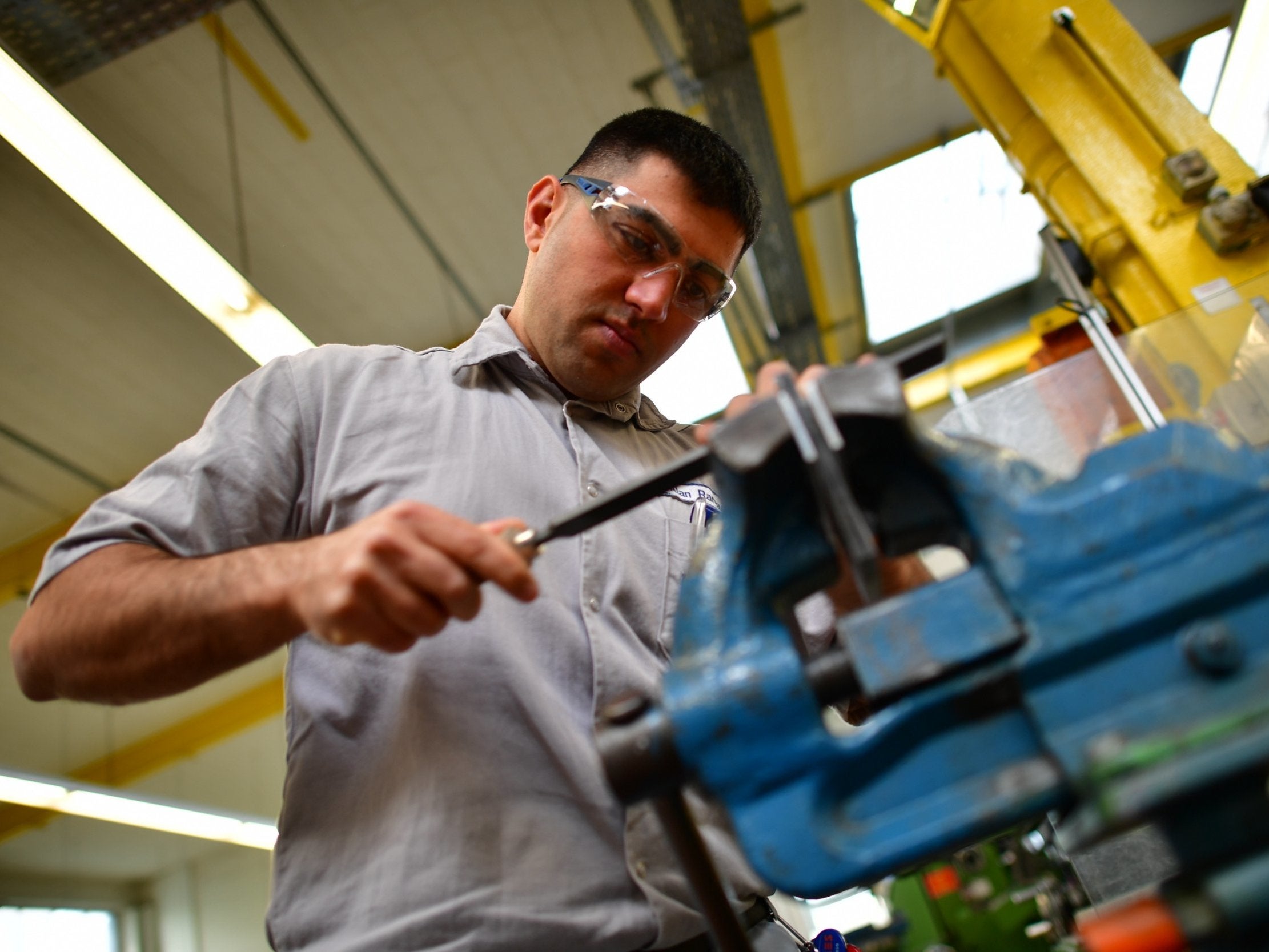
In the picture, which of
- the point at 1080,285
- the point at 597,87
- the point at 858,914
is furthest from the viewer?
the point at 858,914

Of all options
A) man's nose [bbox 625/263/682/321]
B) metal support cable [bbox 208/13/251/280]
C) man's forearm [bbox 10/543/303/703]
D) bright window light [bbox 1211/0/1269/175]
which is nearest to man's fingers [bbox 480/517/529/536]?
man's forearm [bbox 10/543/303/703]

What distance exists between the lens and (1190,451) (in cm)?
53

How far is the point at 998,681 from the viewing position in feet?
1.64

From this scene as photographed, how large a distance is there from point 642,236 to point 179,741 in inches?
251

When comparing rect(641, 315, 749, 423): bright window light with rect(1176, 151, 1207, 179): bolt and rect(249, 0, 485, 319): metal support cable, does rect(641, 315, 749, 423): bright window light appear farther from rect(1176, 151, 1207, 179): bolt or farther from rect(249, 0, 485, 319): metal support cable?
rect(1176, 151, 1207, 179): bolt

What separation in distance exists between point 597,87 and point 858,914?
8328mm

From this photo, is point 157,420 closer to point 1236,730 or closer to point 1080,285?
point 1080,285

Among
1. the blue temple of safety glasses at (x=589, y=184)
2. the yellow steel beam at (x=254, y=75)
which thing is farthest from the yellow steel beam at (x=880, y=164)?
the blue temple of safety glasses at (x=589, y=184)

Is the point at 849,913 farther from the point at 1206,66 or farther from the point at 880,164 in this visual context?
the point at 1206,66

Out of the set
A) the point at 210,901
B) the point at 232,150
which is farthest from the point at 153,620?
the point at 210,901

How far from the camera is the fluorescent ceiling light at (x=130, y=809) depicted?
4664 mm

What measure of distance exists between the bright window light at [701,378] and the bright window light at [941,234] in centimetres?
104

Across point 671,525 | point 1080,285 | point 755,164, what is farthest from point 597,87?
point 671,525

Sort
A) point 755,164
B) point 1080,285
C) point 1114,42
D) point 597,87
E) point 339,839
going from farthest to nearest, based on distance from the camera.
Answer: point 755,164, point 597,87, point 1114,42, point 1080,285, point 339,839
